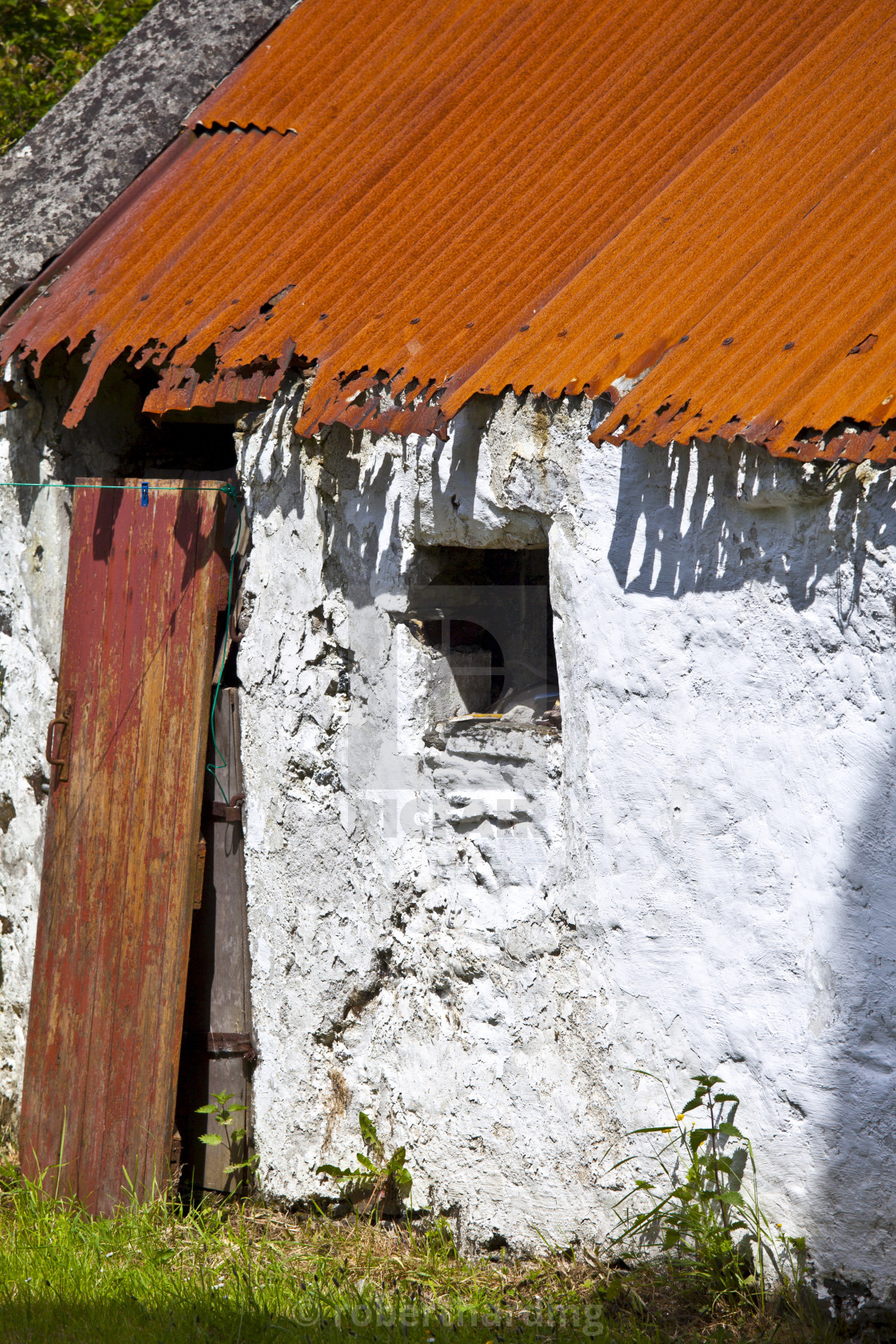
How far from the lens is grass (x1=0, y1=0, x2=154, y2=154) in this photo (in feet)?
19.0

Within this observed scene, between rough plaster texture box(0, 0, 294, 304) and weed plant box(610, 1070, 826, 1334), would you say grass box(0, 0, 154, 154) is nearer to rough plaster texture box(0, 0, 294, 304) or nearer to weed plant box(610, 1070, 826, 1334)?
rough plaster texture box(0, 0, 294, 304)

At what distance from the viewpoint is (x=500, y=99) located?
3.80 meters

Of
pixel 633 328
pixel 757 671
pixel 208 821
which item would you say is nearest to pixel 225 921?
pixel 208 821

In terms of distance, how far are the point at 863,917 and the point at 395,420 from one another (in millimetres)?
1595

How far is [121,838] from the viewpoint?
11.8ft

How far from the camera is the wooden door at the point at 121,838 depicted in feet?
11.4

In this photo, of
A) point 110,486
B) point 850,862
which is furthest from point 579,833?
point 110,486

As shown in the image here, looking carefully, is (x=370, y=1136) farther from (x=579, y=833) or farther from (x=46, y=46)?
(x=46, y=46)

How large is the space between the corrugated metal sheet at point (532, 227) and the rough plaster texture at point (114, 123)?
9 cm

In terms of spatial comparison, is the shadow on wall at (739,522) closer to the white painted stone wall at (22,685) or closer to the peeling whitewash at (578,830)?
the peeling whitewash at (578,830)

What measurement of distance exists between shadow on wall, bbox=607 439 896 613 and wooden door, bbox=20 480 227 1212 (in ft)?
4.30

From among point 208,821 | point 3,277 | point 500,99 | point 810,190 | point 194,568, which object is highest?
point 500,99

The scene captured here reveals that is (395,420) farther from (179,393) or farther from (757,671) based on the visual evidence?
(757,671)

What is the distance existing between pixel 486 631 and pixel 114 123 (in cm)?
225
